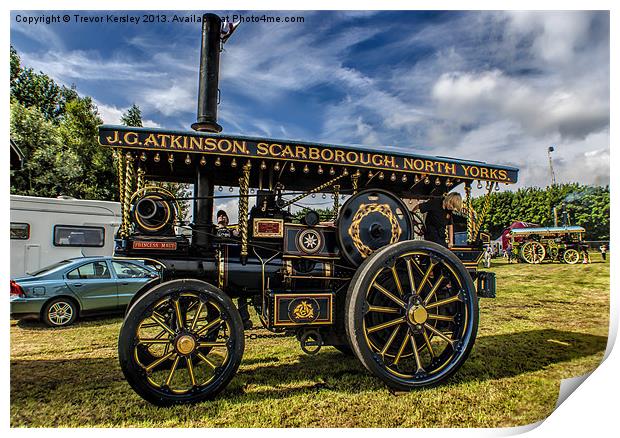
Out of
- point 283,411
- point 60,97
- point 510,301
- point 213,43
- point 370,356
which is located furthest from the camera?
point 510,301

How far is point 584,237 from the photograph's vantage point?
15.3 feet

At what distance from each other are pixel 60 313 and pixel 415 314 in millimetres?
5757

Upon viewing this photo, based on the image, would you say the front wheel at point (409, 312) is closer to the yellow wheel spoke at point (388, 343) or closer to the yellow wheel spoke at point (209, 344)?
the yellow wheel spoke at point (388, 343)

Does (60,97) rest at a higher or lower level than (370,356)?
higher

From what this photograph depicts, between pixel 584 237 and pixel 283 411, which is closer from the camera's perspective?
pixel 283 411

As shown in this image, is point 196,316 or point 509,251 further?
point 509,251

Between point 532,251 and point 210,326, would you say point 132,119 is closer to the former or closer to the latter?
point 210,326

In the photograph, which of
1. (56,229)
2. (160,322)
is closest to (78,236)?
(56,229)

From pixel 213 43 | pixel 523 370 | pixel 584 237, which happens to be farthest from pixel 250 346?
pixel 584 237

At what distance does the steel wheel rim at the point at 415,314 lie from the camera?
131 inches

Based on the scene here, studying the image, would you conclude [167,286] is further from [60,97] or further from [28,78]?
[60,97]

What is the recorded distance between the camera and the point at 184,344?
2959 mm

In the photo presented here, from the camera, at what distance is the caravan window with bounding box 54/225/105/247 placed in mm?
7723

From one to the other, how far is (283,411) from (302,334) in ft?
2.31
